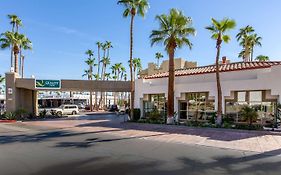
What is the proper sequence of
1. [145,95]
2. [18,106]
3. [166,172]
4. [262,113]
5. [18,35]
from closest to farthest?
[166,172], [262,113], [145,95], [18,106], [18,35]

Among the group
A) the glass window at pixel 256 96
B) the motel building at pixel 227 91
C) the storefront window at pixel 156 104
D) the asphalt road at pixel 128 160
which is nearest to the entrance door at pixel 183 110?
the motel building at pixel 227 91

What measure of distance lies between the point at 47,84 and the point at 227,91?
21.8 m

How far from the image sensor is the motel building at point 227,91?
20.1m

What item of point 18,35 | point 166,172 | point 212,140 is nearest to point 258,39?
point 212,140

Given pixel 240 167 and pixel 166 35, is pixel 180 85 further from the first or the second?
pixel 240 167

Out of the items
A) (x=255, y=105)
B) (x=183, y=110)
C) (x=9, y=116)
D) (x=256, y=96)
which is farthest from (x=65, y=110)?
(x=256, y=96)

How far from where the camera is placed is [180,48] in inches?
952

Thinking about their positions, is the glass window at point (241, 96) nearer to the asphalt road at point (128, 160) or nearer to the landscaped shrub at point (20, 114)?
the asphalt road at point (128, 160)

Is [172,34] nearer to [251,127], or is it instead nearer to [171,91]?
[171,91]

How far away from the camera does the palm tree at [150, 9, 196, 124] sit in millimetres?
23480

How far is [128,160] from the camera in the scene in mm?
9930

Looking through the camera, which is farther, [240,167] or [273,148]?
[273,148]

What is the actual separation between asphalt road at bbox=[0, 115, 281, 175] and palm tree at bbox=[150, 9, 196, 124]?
10.9 meters

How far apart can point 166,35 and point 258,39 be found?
2672cm
